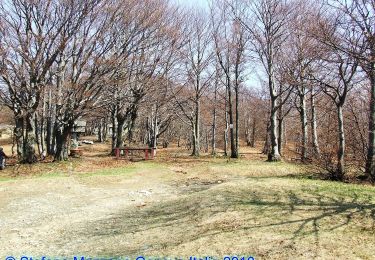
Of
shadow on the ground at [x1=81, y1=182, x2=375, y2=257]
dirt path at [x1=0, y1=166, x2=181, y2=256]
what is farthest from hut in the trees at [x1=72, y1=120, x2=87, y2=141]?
shadow on the ground at [x1=81, y1=182, x2=375, y2=257]

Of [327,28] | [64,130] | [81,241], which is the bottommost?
[81,241]

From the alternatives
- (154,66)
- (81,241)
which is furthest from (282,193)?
(154,66)

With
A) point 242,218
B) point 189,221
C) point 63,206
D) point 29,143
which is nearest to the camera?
point 242,218

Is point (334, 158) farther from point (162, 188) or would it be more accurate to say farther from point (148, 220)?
point (148, 220)

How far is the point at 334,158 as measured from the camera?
12281 millimetres

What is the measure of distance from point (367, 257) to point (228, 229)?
2318 millimetres

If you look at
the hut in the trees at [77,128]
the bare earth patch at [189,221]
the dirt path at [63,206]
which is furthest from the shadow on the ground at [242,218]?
the hut in the trees at [77,128]

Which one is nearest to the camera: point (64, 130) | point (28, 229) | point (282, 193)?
point (28, 229)

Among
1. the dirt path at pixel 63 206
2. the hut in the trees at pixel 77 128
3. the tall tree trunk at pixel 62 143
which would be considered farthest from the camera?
the hut in the trees at pixel 77 128

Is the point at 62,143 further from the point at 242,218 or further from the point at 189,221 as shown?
the point at 242,218

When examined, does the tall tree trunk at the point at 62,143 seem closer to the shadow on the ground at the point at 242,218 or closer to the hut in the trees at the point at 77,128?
the hut in the trees at the point at 77,128

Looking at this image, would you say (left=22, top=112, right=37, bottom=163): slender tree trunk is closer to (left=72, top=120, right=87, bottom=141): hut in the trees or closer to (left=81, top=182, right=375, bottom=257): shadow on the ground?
(left=72, top=120, right=87, bottom=141): hut in the trees

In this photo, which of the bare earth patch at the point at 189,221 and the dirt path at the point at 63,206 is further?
the dirt path at the point at 63,206

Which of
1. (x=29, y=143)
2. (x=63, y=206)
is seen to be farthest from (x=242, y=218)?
(x=29, y=143)
